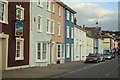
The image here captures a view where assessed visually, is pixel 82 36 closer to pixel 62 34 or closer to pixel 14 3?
pixel 62 34

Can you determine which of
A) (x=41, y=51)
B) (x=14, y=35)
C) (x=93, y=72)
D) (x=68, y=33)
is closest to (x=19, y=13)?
(x=14, y=35)

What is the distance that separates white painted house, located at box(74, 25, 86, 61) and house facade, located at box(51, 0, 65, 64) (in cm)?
819

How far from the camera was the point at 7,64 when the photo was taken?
1917 cm

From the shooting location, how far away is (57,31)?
105 ft

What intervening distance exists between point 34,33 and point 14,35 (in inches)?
180

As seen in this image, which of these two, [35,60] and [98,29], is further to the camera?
[98,29]

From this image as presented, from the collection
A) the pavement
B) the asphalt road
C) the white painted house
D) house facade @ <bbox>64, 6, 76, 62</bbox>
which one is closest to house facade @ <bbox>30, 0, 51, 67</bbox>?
the pavement

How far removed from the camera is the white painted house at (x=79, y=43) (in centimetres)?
4203

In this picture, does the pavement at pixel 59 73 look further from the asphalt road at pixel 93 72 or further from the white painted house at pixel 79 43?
the white painted house at pixel 79 43

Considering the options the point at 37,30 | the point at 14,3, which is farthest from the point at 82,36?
the point at 14,3

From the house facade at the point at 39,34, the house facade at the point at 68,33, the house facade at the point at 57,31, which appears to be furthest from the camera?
the house facade at the point at 68,33

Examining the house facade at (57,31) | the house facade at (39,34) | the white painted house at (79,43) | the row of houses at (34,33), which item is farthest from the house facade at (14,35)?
the white painted house at (79,43)

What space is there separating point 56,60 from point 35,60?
6797 mm

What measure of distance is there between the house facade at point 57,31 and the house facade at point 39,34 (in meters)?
2.48
